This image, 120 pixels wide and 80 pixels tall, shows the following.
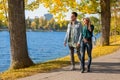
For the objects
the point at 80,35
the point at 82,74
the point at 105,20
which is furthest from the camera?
the point at 105,20

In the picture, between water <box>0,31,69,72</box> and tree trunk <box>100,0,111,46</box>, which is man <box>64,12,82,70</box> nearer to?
water <box>0,31,69,72</box>

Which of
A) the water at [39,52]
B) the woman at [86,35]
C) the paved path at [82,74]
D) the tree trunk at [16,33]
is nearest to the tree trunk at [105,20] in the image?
the water at [39,52]

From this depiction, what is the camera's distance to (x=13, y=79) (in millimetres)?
12297

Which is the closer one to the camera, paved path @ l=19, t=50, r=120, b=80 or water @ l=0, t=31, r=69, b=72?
paved path @ l=19, t=50, r=120, b=80

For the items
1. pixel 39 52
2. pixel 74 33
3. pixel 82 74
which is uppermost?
pixel 74 33

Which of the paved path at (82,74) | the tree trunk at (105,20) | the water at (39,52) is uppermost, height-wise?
the tree trunk at (105,20)

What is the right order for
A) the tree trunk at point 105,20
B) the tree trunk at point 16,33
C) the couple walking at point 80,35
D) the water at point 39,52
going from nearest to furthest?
the couple walking at point 80,35 < the tree trunk at point 16,33 < the tree trunk at point 105,20 < the water at point 39,52

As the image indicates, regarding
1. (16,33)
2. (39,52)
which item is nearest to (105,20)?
(16,33)

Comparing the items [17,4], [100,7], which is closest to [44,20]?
[100,7]

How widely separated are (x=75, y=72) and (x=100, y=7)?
1778 centimetres

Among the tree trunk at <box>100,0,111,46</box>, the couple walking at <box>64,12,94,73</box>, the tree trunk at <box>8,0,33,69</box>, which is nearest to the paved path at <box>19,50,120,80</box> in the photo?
the couple walking at <box>64,12,94,73</box>

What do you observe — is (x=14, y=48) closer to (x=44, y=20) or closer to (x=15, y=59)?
(x=15, y=59)

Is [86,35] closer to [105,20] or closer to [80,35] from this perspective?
[80,35]

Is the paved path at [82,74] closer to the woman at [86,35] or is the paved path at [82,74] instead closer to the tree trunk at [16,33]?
the woman at [86,35]
